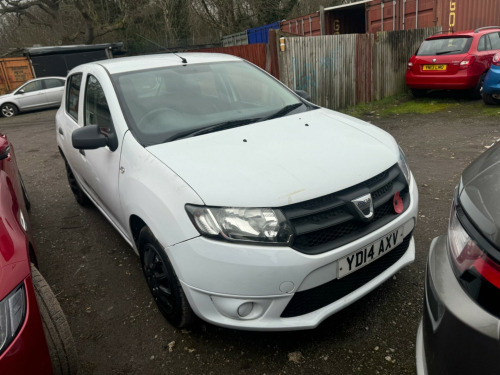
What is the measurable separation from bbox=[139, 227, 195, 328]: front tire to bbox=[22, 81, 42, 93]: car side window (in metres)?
14.5

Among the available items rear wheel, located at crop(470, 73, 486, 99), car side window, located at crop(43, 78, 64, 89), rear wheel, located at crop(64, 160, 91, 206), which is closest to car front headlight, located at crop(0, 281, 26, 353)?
rear wheel, located at crop(64, 160, 91, 206)

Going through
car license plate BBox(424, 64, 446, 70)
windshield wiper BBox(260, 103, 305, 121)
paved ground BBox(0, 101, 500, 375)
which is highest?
windshield wiper BBox(260, 103, 305, 121)

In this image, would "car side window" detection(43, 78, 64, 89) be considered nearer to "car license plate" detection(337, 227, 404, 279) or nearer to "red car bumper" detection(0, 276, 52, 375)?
"red car bumper" detection(0, 276, 52, 375)

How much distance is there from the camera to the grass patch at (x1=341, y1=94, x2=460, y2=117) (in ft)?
28.4

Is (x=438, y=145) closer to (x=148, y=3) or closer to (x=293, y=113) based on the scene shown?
(x=293, y=113)

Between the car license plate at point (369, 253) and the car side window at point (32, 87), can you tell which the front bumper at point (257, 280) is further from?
the car side window at point (32, 87)

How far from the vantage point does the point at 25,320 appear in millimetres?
1464

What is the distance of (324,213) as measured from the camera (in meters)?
1.94

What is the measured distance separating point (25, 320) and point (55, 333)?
29 centimetres

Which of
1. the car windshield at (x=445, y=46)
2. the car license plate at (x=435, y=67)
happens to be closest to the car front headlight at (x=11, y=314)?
the car license plate at (x=435, y=67)

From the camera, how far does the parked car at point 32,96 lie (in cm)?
1421

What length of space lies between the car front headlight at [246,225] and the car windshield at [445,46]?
8590mm

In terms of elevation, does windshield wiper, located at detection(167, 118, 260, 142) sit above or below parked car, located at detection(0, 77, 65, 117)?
above

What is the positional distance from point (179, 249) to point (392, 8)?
44.4 feet
